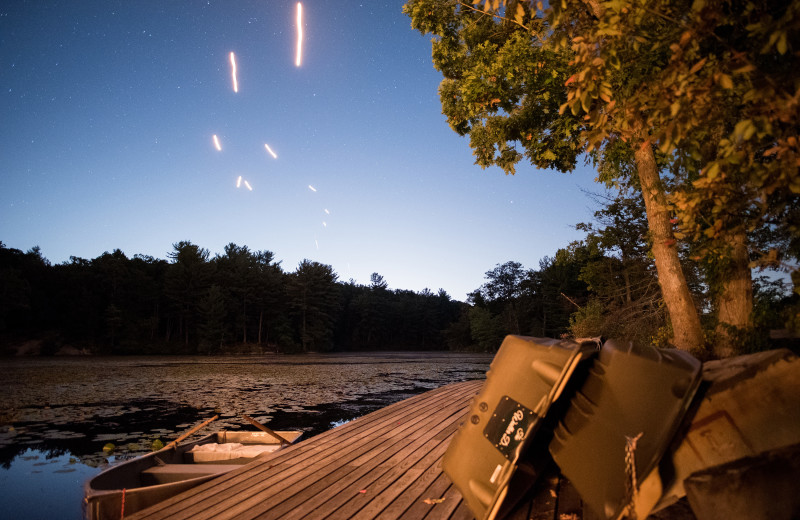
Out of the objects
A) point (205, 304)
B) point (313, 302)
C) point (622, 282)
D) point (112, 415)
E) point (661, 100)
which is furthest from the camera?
point (313, 302)

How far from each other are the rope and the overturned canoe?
3331 millimetres

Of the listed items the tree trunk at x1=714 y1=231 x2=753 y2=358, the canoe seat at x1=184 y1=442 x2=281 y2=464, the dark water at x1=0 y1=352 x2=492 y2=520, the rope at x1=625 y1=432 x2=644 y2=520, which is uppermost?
the tree trunk at x1=714 y1=231 x2=753 y2=358

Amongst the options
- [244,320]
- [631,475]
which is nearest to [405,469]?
[631,475]

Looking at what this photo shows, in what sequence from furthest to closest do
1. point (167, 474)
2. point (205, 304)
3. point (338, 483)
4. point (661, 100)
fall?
point (205, 304) < point (167, 474) < point (338, 483) < point (661, 100)

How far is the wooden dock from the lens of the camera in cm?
159

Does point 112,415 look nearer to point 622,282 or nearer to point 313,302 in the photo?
point 622,282

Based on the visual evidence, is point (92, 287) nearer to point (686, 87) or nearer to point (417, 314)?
point (417, 314)

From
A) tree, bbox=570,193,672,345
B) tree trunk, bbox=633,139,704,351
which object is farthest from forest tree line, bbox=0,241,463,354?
tree trunk, bbox=633,139,704,351

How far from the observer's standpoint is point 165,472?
4094 mm

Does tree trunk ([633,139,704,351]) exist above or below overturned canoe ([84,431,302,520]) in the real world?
above

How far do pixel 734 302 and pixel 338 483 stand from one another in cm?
501

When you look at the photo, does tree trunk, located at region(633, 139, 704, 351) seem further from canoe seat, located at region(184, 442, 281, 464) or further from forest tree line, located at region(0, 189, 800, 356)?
forest tree line, located at region(0, 189, 800, 356)

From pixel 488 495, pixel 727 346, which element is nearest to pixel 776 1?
pixel 488 495

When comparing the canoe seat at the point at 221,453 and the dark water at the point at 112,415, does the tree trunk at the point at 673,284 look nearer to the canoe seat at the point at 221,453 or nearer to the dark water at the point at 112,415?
the canoe seat at the point at 221,453
